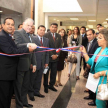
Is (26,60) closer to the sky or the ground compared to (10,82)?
closer to the sky

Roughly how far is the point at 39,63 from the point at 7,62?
1.37 meters

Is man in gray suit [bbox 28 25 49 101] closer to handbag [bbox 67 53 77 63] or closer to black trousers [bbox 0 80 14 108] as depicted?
black trousers [bbox 0 80 14 108]

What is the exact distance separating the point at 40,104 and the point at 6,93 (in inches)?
44.5

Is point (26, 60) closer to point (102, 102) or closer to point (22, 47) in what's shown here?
point (22, 47)

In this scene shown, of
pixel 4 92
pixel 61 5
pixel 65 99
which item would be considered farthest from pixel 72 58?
pixel 61 5

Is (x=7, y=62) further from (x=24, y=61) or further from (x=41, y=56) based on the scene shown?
(x=41, y=56)

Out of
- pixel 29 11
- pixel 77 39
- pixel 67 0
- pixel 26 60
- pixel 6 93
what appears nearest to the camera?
pixel 6 93

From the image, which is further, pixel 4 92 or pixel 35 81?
pixel 35 81

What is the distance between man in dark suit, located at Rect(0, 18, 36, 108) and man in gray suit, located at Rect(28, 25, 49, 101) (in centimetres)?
110

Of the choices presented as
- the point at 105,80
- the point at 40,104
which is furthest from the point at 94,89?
the point at 40,104

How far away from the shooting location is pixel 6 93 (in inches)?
106

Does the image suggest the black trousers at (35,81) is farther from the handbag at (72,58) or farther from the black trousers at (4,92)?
the handbag at (72,58)

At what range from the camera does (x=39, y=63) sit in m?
3.90

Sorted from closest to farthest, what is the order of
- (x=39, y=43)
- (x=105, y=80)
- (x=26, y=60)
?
(x=105, y=80)
(x=26, y=60)
(x=39, y=43)
